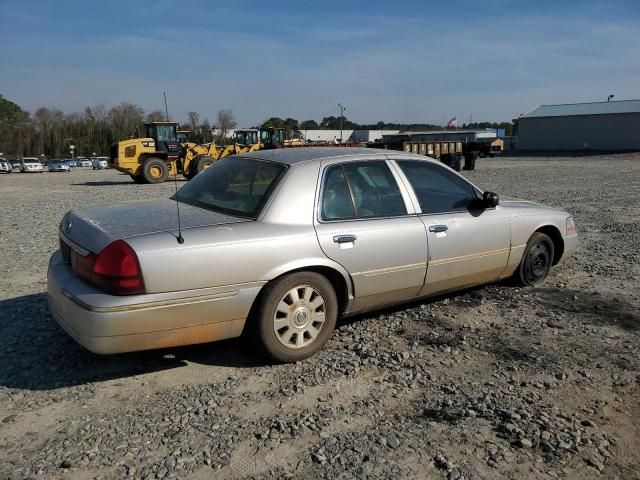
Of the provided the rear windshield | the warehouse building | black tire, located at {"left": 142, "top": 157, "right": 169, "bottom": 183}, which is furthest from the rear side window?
the warehouse building

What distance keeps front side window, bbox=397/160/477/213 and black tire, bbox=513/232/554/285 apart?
99cm

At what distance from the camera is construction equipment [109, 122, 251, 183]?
2264 centimetres

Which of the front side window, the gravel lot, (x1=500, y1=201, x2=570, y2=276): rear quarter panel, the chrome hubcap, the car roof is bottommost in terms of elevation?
the gravel lot

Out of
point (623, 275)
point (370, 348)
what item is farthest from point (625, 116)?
point (370, 348)

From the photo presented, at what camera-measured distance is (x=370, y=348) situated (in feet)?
13.4

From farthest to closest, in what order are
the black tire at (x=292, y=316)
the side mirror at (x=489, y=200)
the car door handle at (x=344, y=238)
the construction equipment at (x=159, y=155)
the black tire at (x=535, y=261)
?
1. the construction equipment at (x=159, y=155)
2. the black tire at (x=535, y=261)
3. the side mirror at (x=489, y=200)
4. the car door handle at (x=344, y=238)
5. the black tire at (x=292, y=316)

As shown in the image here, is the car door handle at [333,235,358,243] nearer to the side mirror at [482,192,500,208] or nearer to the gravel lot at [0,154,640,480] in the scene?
the gravel lot at [0,154,640,480]

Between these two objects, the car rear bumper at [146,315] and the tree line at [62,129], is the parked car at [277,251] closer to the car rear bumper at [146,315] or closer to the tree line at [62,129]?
the car rear bumper at [146,315]

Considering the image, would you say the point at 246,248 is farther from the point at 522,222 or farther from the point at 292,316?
the point at 522,222

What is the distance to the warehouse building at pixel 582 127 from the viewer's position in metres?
51.0

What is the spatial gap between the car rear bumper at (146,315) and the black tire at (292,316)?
0.33 feet

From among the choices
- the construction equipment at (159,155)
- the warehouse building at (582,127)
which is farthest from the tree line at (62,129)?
the construction equipment at (159,155)

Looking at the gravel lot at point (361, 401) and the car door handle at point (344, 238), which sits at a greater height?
the car door handle at point (344, 238)

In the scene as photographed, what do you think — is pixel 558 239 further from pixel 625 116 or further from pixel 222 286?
pixel 625 116
